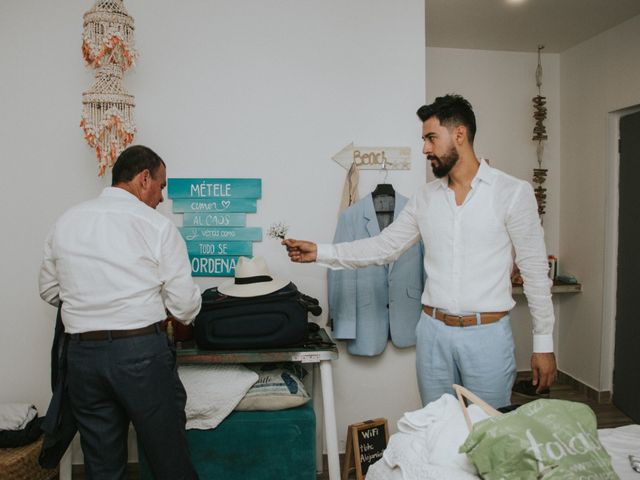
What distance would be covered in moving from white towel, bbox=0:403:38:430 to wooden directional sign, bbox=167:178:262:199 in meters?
1.30

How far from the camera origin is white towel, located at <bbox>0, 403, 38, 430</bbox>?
2.58 m

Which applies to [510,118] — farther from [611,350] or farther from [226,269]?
[226,269]

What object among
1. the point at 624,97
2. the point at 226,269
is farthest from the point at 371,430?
the point at 624,97

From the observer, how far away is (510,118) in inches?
170

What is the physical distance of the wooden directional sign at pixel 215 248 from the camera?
2861mm

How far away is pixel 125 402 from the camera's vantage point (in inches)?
74.8

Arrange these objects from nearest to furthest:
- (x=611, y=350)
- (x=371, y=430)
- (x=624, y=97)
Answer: (x=371, y=430) < (x=624, y=97) < (x=611, y=350)

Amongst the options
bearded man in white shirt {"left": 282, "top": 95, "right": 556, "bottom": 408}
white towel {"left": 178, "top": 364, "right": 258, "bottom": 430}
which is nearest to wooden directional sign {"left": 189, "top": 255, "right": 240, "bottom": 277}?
white towel {"left": 178, "top": 364, "right": 258, "bottom": 430}

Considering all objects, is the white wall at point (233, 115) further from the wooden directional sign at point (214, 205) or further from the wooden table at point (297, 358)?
the wooden table at point (297, 358)

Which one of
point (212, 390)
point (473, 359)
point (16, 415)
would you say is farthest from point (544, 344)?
point (16, 415)

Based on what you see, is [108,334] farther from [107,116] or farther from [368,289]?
[368,289]

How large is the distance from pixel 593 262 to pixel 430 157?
2423 mm

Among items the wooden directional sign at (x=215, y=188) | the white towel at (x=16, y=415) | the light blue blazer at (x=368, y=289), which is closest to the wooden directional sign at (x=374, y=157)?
the light blue blazer at (x=368, y=289)

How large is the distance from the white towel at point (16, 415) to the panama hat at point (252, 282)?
1.16m
